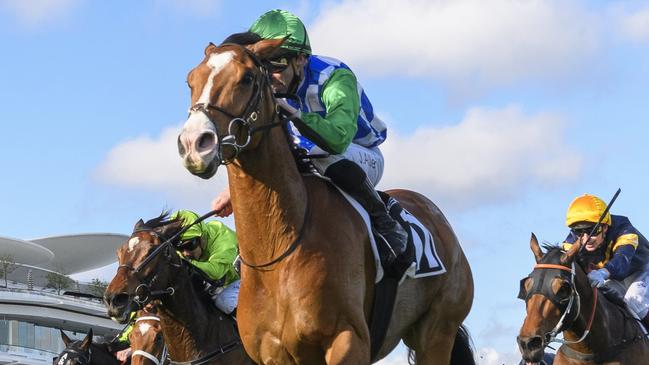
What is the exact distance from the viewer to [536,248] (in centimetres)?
1205

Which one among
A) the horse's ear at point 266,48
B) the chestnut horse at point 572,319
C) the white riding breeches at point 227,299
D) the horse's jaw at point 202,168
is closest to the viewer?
the horse's jaw at point 202,168

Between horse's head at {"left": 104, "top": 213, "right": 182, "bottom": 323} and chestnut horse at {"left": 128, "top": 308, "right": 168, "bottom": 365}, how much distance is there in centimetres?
83

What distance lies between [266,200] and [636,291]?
6.26 meters

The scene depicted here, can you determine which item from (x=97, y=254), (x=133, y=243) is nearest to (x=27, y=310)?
(x=97, y=254)

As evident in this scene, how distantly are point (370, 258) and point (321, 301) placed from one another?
2.64 feet

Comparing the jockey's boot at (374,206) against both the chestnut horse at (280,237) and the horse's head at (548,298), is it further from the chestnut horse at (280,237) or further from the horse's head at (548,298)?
the horse's head at (548,298)

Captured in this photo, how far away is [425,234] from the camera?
932 cm

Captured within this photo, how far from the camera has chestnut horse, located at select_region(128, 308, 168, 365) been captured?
43.5 ft

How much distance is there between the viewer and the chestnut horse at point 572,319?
11.3m

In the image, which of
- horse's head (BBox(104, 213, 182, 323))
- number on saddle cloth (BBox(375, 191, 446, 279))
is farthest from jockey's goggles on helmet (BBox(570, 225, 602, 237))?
horse's head (BBox(104, 213, 182, 323))

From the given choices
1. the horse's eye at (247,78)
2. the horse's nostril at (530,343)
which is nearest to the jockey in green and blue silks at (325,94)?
the horse's eye at (247,78)

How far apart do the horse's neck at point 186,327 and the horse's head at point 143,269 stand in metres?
0.19

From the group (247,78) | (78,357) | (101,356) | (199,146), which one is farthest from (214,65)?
(101,356)

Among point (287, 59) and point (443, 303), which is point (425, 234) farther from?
point (287, 59)
